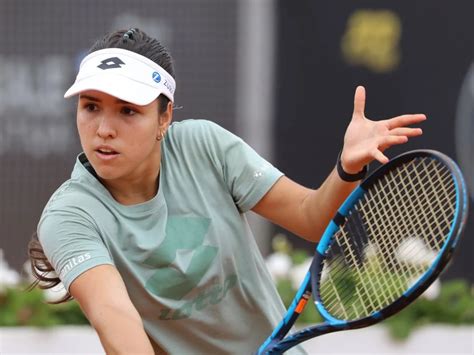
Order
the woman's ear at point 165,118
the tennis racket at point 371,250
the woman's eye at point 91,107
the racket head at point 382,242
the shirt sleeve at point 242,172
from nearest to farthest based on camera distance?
the racket head at point 382,242, the tennis racket at point 371,250, the woman's eye at point 91,107, the woman's ear at point 165,118, the shirt sleeve at point 242,172

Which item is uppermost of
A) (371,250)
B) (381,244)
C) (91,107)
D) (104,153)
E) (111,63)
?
(111,63)

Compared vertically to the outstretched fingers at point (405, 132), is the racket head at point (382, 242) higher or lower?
lower

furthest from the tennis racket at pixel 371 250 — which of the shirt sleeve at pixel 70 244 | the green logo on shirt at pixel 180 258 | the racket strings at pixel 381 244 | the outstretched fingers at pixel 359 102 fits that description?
the shirt sleeve at pixel 70 244

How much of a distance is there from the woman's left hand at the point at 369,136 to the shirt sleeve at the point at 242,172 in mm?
294

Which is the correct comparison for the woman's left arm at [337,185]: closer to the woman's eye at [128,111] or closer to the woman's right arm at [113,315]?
the woman's eye at [128,111]

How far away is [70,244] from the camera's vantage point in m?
3.47

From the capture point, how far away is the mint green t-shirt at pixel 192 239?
Result: 3.62 meters

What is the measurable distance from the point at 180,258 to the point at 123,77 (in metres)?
0.54

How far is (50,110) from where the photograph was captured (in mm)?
7578

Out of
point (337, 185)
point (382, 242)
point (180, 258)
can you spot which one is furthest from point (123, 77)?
point (382, 242)

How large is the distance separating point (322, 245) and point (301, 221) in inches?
5.0

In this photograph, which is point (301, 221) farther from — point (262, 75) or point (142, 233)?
point (262, 75)

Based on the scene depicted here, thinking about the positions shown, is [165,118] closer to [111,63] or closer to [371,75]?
[111,63]

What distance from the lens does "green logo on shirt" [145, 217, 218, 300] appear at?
144 inches
